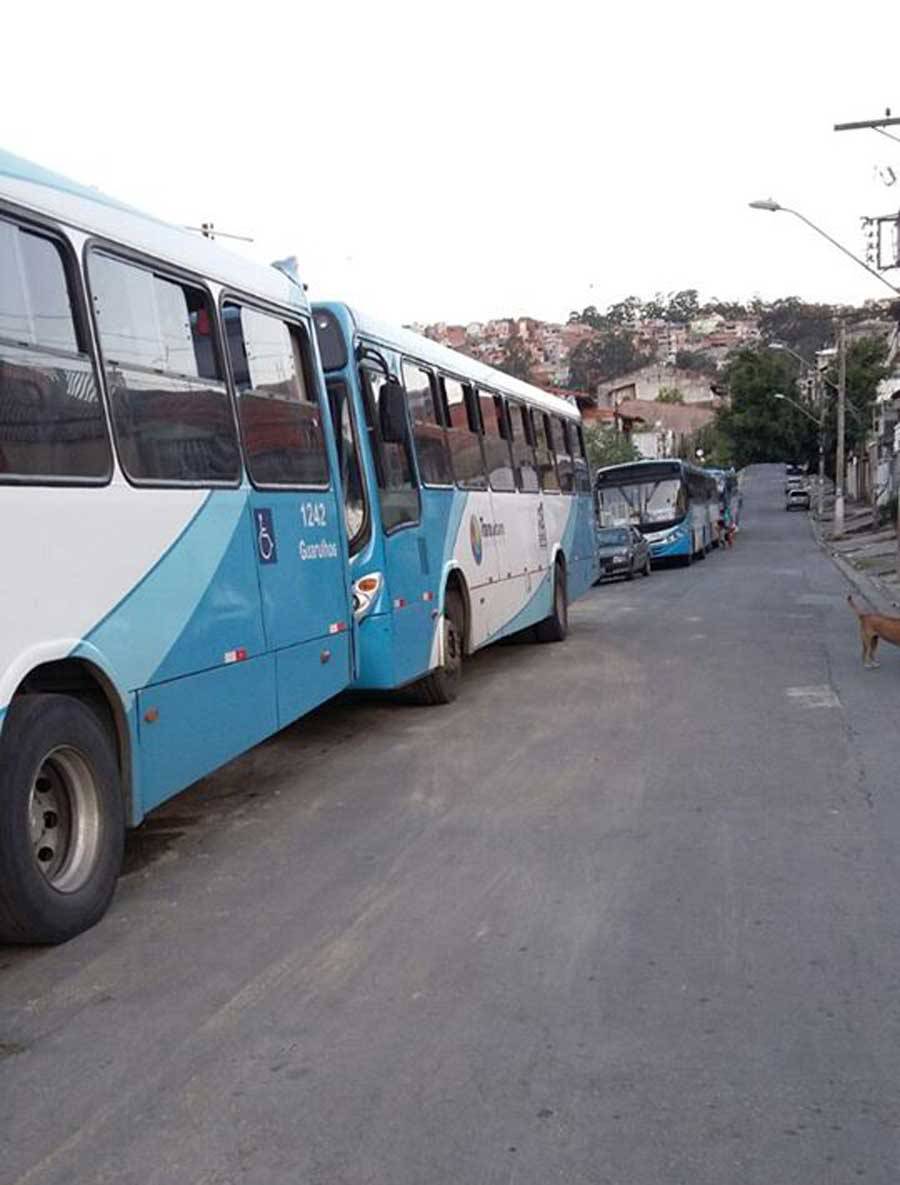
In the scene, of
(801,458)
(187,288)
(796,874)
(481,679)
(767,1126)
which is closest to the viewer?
(767,1126)

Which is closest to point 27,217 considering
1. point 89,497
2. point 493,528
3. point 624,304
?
point 89,497

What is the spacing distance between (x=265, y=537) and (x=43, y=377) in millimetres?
2181

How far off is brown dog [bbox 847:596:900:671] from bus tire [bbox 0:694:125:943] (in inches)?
331

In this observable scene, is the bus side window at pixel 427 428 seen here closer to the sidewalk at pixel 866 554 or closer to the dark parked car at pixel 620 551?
the sidewalk at pixel 866 554

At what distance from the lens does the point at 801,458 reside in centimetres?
6569

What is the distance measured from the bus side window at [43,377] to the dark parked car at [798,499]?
238 ft

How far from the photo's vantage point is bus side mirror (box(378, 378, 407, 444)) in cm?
916

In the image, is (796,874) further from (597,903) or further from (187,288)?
(187,288)

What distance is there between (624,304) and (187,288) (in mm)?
161944

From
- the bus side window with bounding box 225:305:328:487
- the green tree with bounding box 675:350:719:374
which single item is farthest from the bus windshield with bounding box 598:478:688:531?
the green tree with bounding box 675:350:719:374

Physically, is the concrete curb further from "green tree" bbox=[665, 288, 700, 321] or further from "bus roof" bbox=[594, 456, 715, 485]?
"green tree" bbox=[665, 288, 700, 321]

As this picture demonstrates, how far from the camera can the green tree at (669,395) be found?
110 metres

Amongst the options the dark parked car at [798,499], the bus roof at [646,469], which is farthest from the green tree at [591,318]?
the bus roof at [646,469]

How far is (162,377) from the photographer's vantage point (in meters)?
5.83
